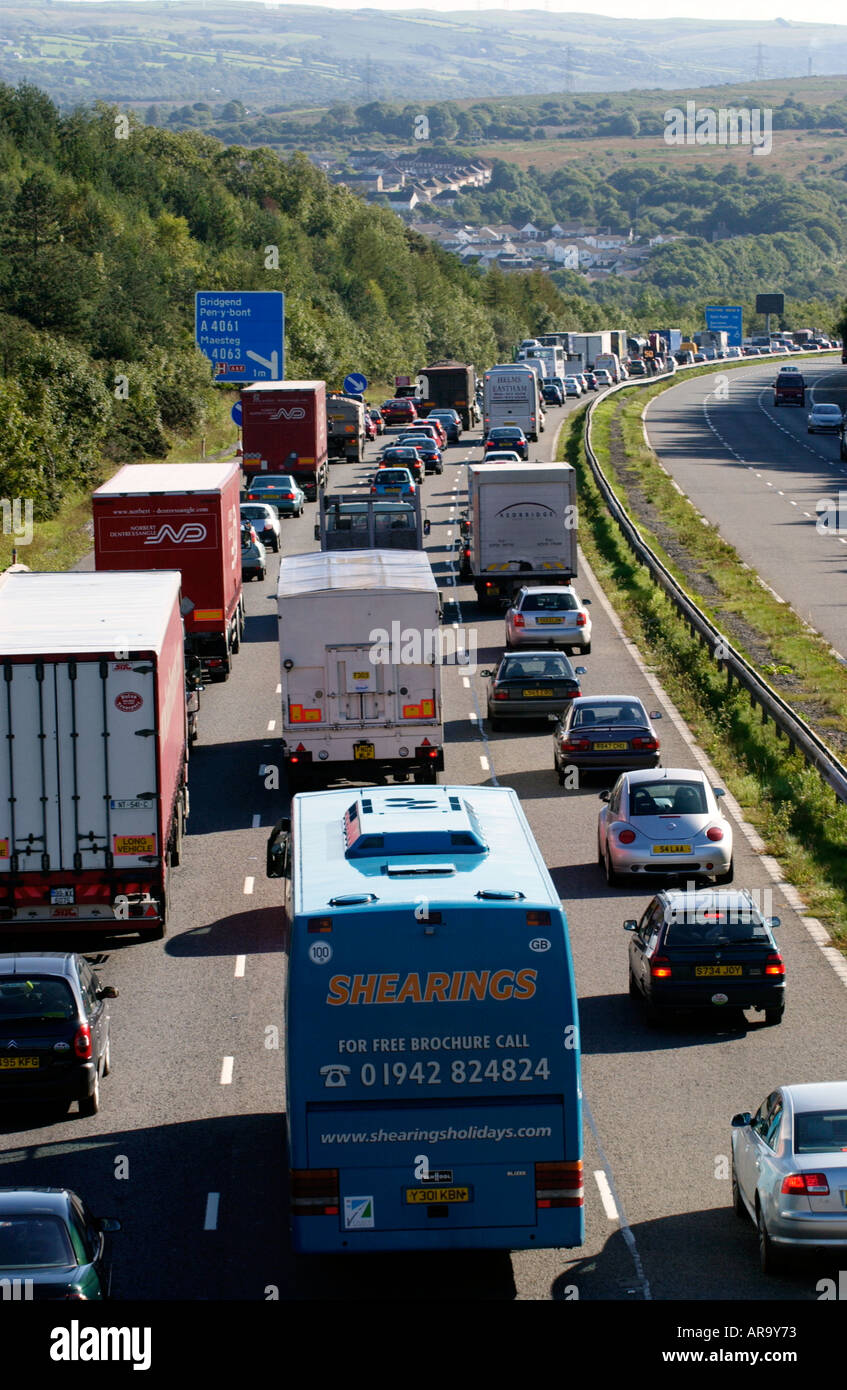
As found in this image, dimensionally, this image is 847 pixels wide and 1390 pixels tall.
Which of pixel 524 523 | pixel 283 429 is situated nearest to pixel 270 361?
pixel 283 429

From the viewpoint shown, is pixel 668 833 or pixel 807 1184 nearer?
pixel 807 1184

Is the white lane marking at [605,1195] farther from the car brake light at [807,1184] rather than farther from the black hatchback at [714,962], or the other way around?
the black hatchback at [714,962]

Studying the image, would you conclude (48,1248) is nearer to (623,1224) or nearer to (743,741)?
(623,1224)

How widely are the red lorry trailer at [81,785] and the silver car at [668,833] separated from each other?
5648 mm

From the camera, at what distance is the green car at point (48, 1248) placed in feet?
35.2

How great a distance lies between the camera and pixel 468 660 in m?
38.9

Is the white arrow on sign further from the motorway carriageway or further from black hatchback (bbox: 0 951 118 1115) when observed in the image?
black hatchback (bbox: 0 951 118 1115)

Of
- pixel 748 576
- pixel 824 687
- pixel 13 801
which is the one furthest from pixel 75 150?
pixel 13 801

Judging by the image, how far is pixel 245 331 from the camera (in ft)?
218

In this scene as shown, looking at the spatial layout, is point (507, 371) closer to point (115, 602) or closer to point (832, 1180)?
point (115, 602)

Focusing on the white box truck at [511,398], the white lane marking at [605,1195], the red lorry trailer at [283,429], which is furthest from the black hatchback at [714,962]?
the white box truck at [511,398]

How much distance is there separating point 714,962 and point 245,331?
51492mm

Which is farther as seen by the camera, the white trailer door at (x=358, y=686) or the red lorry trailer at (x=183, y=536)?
the red lorry trailer at (x=183, y=536)

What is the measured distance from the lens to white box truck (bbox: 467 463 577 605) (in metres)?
43.2
